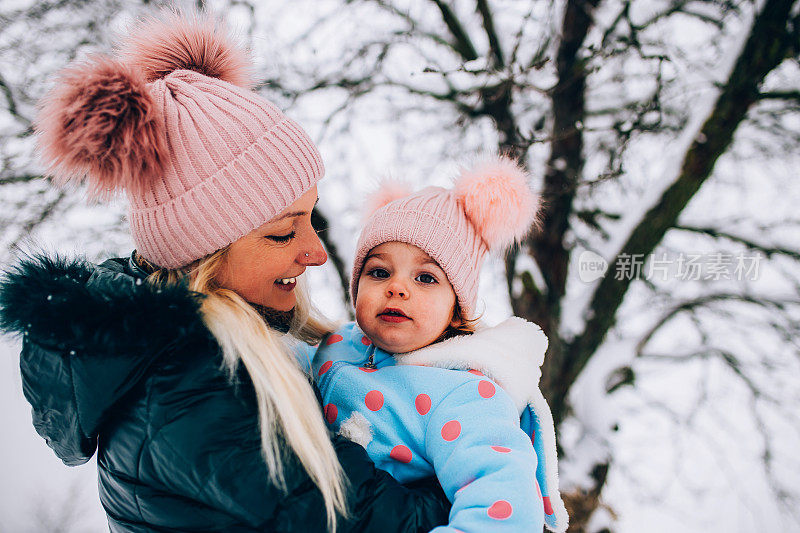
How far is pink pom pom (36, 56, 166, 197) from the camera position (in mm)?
1015

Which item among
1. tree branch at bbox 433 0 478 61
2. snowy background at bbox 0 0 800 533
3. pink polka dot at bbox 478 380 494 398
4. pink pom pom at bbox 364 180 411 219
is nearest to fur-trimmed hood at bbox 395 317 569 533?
pink polka dot at bbox 478 380 494 398

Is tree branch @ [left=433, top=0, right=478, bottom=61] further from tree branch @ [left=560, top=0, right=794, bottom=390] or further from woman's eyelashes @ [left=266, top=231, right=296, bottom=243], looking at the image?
woman's eyelashes @ [left=266, top=231, right=296, bottom=243]

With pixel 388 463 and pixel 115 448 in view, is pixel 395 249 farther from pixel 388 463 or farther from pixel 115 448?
pixel 115 448

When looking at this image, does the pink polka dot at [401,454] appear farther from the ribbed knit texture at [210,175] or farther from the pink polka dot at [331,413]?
the ribbed knit texture at [210,175]

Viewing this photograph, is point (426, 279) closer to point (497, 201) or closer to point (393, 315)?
point (393, 315)

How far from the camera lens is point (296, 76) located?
3.68m

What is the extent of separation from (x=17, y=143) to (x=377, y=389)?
3.20 metres

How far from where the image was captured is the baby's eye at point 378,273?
158cm

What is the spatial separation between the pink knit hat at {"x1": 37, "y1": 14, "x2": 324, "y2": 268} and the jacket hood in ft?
0.67

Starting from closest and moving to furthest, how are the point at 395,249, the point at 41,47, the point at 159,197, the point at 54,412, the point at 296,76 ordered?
the point at 54,412 → the point at 159,197 → the point at 395,249 → the point at 41,47 → the point at 296,76

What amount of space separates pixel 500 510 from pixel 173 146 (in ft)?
3.59

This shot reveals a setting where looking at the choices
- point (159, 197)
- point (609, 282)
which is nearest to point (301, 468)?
point (159, 197)

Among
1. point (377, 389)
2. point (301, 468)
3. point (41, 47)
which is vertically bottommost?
point (377, 389)

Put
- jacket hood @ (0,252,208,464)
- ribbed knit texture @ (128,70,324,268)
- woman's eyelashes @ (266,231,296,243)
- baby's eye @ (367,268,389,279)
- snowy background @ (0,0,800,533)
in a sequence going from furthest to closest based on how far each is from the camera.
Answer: snowy background @ (0,0,800,533) → baby's eye @ (367,268,389,279) → woman's eyelashes @ (266,231,296,243) → ribbed knit texture @ (128,70,324,268) → jacket hood @ (0,252,208,464)
